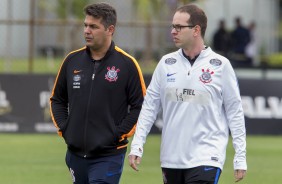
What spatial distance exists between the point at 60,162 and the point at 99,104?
323 inches

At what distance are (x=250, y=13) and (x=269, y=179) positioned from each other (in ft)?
78.6

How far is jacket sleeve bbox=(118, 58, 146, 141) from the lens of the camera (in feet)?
27.3

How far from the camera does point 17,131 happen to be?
71.6ft

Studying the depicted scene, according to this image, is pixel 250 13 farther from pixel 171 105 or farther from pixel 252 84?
pixel 171 105

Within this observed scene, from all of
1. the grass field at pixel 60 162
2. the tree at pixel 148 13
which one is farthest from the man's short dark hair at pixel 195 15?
the tree at pixel 148 13

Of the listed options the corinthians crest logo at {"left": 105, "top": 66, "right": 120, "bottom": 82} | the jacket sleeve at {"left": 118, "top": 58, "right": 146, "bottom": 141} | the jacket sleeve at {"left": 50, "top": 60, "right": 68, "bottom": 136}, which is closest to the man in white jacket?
the jacket sleeve at {"left": 118, "top": 58, "right": 146, "bottom": 141}

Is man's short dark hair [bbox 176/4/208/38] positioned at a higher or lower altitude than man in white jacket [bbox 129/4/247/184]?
higher

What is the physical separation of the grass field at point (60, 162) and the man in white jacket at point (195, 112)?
592cm

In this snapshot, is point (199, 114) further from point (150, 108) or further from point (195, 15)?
point (195, 15)

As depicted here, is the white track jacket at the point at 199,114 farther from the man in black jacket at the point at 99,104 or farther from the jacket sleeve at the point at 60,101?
the jacket sleeve at the point at 60,101

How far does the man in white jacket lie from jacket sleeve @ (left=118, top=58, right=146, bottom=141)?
0.44 meters

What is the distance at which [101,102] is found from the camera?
27.0 ft

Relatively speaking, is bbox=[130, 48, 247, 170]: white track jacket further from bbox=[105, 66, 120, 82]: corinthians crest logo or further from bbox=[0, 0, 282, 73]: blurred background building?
bbox=[0, 0, 282, 73]: blurred background building

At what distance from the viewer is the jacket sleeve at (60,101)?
28.0ft
